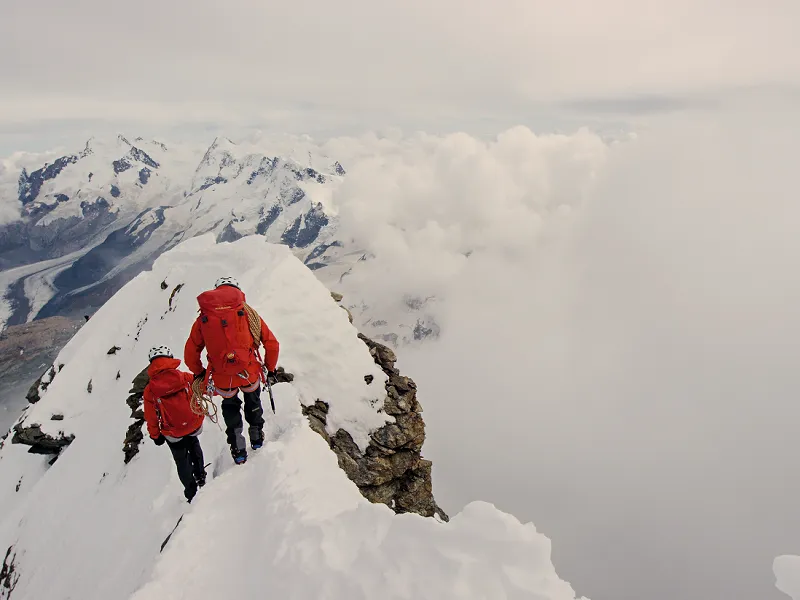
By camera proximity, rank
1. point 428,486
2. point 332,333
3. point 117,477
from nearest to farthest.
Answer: point 117,477 < point 332,333 < point 428,486

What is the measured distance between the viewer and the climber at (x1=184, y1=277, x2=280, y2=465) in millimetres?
9484

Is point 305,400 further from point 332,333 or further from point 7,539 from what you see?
point 7,539

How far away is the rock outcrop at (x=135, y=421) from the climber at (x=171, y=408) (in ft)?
24.2

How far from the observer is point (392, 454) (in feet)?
69.0

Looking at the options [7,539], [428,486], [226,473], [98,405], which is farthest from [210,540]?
[98,405]

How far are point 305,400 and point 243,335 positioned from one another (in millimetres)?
9509

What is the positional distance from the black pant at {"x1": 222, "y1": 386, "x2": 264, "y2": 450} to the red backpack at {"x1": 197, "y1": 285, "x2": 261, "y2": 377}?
791mm

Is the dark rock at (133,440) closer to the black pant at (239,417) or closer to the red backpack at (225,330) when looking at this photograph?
the black pant at (239,417)

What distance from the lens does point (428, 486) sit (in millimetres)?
23703

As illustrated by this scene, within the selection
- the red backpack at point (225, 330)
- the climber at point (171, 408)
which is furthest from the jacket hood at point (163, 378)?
the red backpack at point (225, 330)

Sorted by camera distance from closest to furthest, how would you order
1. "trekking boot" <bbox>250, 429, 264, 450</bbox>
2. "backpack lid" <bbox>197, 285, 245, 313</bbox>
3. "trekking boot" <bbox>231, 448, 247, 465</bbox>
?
"backpack lid" <bbox>197, 285, 245, 313</bbox> < "trekking boot" <bbox>231, 448, 247, 465</bbox> < "trekking boot" <bbox>250, 429, 264, 450</bbox>

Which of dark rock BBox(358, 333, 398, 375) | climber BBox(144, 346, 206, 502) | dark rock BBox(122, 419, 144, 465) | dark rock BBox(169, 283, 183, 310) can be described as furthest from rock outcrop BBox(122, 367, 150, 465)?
dark rock BBox(358, 333, 398, 375)

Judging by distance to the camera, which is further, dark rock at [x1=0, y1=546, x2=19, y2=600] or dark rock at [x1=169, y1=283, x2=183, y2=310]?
dark rock at [x1=169, y1=283, x2=183, y2=310]

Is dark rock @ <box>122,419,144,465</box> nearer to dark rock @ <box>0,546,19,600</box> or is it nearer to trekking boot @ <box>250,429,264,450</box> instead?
dark rock @ <box>0,546,19,600</box>
